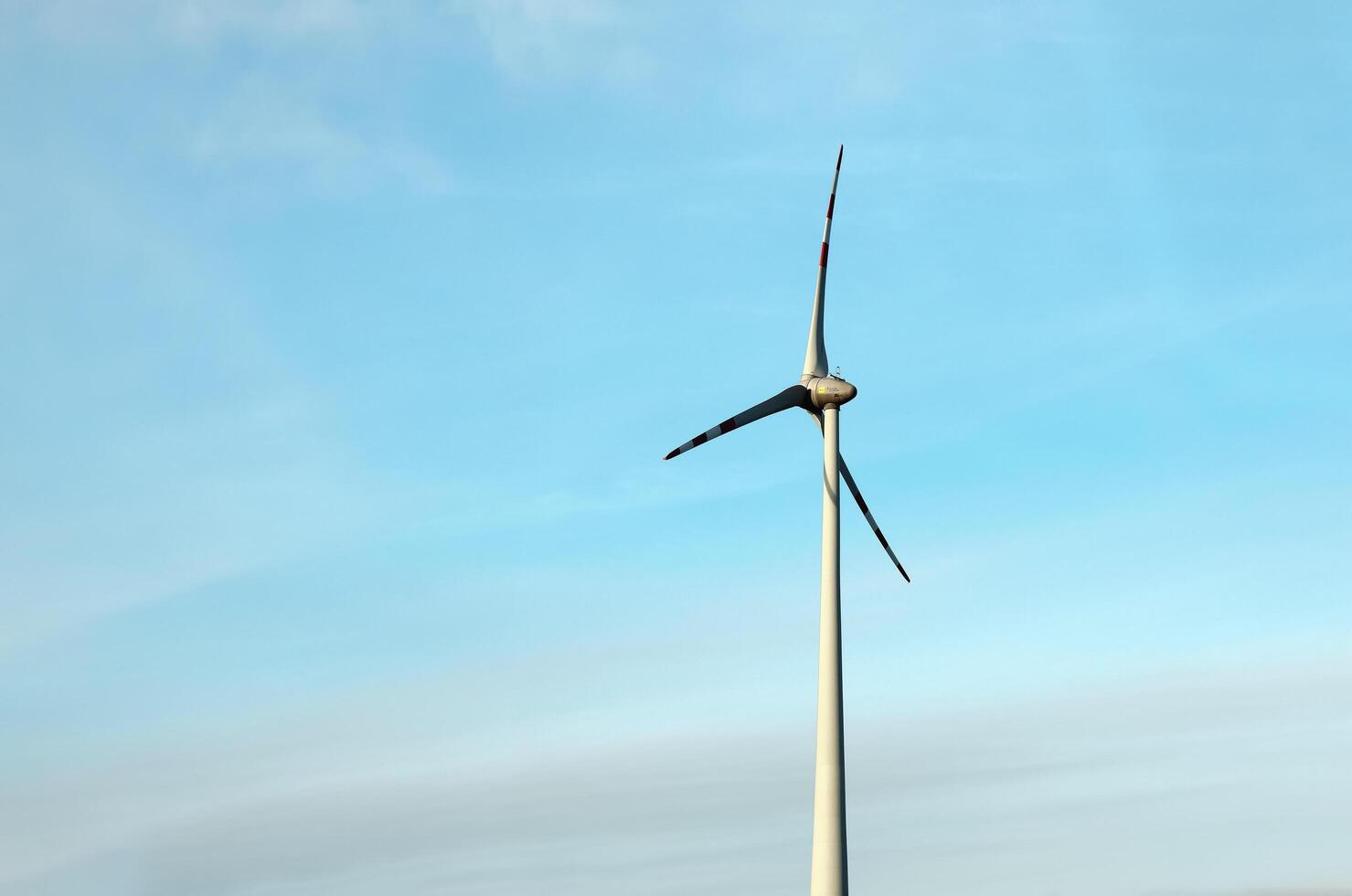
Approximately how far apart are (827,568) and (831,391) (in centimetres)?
1122

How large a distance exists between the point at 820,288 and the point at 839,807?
103ft

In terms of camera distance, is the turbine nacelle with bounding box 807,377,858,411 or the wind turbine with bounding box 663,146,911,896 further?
the turbine nacelle with bounding box 807,377,858,411

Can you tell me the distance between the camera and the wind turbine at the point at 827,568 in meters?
70.1

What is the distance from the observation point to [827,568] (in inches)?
2970

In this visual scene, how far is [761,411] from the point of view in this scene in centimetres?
8250

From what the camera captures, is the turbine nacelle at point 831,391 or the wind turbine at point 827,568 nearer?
the wind turbine at point 827,568

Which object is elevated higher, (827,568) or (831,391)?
(831,391)

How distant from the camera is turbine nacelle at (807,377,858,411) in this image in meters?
81.8

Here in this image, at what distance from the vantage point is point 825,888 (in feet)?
227

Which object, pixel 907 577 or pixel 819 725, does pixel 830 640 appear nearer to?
pixel 819 725

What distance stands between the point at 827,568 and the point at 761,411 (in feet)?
36.7

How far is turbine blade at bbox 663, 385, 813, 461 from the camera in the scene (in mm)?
81062

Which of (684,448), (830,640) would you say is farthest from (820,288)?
(830,640)

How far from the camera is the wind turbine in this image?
70062mm
